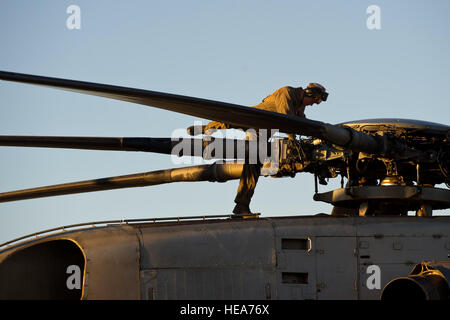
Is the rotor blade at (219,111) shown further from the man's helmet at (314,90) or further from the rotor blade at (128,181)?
the rotor blade at (128,181)

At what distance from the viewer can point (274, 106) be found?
14539 millimetres

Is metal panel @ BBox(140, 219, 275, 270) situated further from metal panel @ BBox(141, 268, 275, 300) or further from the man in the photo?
the man

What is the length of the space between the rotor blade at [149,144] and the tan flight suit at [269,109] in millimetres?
548

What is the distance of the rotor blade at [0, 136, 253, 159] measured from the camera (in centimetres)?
1365

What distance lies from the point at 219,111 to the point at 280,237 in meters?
2.80

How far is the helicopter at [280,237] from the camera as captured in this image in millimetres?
11820

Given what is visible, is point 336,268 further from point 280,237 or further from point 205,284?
point 205,284

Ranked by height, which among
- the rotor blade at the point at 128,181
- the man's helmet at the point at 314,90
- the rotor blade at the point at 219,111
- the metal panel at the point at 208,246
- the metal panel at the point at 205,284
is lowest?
the metal panel at the point at 205,284

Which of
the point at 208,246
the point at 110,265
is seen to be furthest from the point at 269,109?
the point at 110,265

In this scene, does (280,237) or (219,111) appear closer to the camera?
(219,111)

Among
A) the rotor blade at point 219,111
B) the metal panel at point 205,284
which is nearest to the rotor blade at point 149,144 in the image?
the rotor blade at point 219,111
